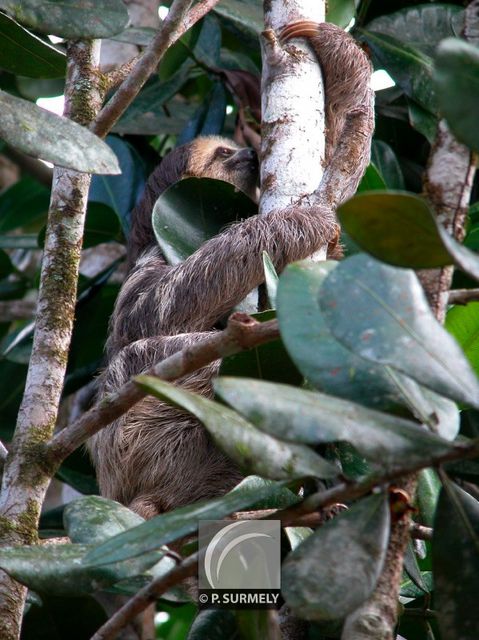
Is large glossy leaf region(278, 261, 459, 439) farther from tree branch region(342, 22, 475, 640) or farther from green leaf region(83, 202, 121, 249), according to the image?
green leaf region(83, 202, 121, 249)

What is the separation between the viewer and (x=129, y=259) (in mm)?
5648

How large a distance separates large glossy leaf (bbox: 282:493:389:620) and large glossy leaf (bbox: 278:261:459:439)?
206 millimetres

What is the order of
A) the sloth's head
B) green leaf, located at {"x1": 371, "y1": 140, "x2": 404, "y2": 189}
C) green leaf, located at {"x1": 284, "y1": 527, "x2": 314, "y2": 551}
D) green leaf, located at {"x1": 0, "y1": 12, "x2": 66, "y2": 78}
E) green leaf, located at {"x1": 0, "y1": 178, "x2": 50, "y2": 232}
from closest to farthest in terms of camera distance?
green leaf, located at {"x1": 284, "y1": 527, "x2": 314, "y2": 551} < green leaf, located at {"x1": 0, "y1": 12, "x2": 66, "y2": 78} < green leaf, located at {"x1": 371, "y1": 140, "x2": 404, "y2": 189} < the sloth's head < green leaf, located at {"x1": 0, "y1": 178, "x2": 50, "y2": 232}

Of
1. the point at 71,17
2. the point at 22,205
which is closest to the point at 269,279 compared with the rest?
the point at 71,17

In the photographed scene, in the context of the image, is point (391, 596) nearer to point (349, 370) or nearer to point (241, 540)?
point (349, 370)

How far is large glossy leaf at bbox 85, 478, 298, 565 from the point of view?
181 centimetres

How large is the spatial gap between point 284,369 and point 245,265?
1.79 m

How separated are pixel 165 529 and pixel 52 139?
0.98 m

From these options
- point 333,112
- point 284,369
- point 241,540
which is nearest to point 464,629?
point 241,540

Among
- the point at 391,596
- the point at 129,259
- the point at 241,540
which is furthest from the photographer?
the point at 129,259

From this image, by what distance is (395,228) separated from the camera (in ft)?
5.14

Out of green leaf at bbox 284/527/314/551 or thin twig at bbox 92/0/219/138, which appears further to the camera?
thin twig at bbox 92/0/219/138


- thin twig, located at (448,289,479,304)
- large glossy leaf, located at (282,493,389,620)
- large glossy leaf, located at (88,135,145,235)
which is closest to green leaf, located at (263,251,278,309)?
thin twig, located at (448,289,479,304)

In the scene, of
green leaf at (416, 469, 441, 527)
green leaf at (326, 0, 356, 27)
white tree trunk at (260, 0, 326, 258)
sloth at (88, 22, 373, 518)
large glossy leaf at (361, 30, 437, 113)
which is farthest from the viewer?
green leaf at (326, 0, 356, 27)
